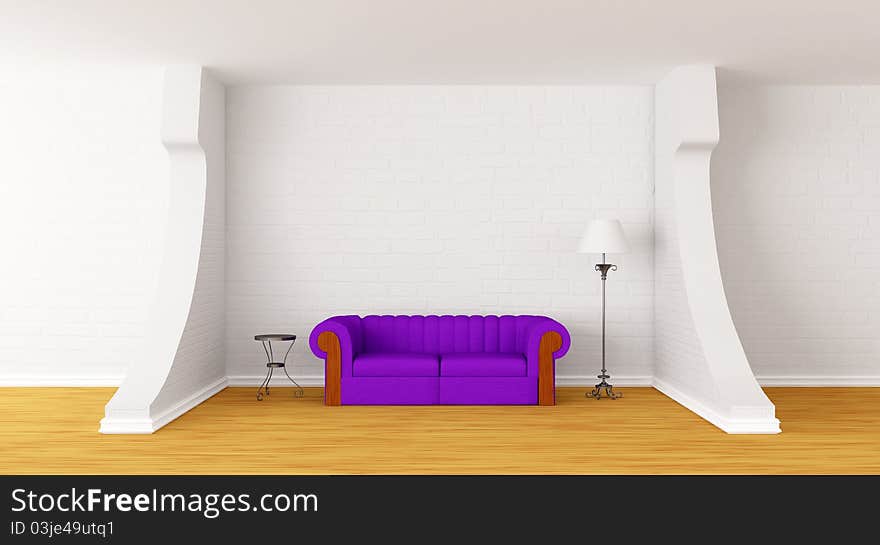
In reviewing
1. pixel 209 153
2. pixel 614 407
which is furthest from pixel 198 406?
pixel 614 407

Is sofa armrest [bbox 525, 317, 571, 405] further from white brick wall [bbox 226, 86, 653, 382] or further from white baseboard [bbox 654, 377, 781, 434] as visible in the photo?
white baseboard [bbox 654, 377, 781, 434]

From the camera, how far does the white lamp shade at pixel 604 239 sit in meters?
6.89

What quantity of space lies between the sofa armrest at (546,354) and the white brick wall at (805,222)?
7.04ft

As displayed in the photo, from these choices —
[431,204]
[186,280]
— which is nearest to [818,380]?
[431,204]

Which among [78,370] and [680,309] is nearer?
[680,309]

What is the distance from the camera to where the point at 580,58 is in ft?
21.5

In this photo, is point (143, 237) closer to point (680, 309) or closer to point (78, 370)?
point (78, 370)

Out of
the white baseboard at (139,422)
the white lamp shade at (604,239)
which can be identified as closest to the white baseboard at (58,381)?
the white baseboard at (139,422)

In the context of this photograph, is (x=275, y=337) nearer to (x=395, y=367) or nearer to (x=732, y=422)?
(x=395, y=367)

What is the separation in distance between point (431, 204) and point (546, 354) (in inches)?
79.0

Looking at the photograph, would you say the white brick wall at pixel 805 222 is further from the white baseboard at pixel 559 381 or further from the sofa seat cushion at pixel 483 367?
the sofa seat cushion at pixel 483 367

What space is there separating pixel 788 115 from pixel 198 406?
6.34 metres

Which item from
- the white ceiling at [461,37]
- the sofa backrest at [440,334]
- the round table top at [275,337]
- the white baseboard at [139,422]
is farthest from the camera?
the sofa backrest at [440,334]

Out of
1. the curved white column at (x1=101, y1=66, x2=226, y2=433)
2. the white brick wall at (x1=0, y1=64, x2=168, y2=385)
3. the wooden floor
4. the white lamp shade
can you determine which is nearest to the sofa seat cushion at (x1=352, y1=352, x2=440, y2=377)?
the wooden floor
